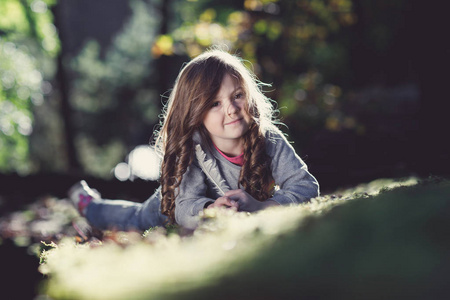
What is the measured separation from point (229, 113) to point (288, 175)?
60cm

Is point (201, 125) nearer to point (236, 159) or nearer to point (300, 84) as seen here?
point (236, 159)

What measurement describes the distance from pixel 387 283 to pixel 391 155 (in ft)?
16.9

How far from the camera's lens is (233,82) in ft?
9.81

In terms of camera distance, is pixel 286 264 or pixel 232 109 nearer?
pixel 286 264

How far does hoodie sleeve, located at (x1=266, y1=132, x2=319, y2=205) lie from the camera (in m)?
2.77

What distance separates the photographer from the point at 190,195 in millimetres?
2842

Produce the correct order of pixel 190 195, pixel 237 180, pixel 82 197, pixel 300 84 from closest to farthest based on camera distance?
pixel 190 195
pixel 237 180
pixel 82 197
pixel 300 84

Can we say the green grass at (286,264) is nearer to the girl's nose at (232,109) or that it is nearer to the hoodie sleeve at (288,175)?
the hoodie sleeve at (288,175)

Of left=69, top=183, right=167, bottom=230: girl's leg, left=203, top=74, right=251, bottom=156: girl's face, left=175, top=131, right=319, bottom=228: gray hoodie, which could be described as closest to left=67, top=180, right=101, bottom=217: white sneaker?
left=69, top=183, right=167, bottom=230: girl's leg

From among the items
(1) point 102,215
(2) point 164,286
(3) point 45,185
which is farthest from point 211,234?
(3) point 45,185

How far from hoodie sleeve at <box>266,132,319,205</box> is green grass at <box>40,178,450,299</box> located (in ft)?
4.57

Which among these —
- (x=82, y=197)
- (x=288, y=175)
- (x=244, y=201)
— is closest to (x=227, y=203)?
(x=244, y=201)

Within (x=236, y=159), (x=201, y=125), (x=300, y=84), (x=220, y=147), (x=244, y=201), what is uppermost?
(x=300, y=84)

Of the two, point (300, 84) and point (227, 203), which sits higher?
point (300, 84)
